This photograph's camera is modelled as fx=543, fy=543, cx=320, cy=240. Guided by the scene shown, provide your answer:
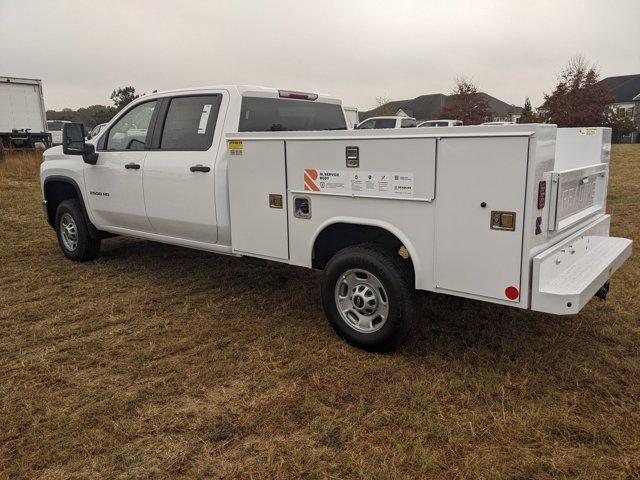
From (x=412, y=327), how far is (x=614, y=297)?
239 cm

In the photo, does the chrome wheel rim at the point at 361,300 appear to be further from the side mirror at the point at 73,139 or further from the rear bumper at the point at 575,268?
the side mirror at the point at 73,139

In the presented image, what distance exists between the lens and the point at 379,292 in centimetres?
390

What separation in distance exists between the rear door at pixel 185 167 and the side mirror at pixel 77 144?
39.0 inches

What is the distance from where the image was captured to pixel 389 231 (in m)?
3.73

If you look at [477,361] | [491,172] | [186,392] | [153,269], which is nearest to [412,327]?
[477,361]

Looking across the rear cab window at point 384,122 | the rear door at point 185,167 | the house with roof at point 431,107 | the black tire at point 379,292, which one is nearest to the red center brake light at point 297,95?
the rear door at point 185,167

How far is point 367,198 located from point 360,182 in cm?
12

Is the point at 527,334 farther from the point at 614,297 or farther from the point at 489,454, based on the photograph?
the point at 489,454

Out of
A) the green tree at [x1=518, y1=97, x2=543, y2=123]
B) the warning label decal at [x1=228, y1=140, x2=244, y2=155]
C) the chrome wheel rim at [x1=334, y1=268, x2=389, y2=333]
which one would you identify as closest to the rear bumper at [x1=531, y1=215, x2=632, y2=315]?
the chrome wheel rim at [x1=334, y1=268, x2=389, y2=333]

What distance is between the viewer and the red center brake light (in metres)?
5.34

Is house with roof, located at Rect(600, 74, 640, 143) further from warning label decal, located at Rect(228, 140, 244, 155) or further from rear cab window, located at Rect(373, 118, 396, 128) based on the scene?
warning label decal, located at Rect(228, 140, 244, 155)

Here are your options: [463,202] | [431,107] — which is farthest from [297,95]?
[431,107]

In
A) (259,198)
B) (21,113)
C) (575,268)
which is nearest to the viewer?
(575,268)

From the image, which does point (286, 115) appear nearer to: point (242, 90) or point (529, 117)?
point (242, 90)
